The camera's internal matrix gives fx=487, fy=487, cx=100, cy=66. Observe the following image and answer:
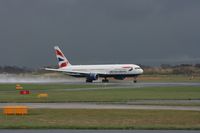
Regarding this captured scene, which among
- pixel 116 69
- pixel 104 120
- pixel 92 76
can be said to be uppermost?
pixel 116 69

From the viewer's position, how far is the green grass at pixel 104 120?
20219 mm

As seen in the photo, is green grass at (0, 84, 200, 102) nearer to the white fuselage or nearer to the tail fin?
the white fuselage

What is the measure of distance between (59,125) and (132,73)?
74894mm

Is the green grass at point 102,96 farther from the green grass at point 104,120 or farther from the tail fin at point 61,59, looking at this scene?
the tail fin at point 61,59

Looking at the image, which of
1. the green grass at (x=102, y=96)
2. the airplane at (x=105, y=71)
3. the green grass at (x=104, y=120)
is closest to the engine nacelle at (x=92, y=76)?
the airplane at (x=105, y=71)

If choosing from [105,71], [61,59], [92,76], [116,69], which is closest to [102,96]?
[92,76]

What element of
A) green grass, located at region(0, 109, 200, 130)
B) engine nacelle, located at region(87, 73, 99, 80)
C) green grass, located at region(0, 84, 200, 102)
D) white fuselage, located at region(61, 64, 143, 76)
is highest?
white fuselage, located at region(61, 64, 143, 76)

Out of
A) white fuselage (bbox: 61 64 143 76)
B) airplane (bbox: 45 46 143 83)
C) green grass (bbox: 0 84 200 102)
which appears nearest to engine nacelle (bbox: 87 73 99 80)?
airplane (bbox: 45 46 143 83)

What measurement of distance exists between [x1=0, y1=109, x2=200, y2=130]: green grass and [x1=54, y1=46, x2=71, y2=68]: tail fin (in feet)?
265

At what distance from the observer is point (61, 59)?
110 m

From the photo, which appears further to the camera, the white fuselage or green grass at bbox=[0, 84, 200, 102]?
the white fuselage

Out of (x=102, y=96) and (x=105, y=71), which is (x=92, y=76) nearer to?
(x=105, y=71)

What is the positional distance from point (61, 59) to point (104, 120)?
287 feet

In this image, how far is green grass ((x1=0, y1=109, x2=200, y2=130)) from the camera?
20.2 m
